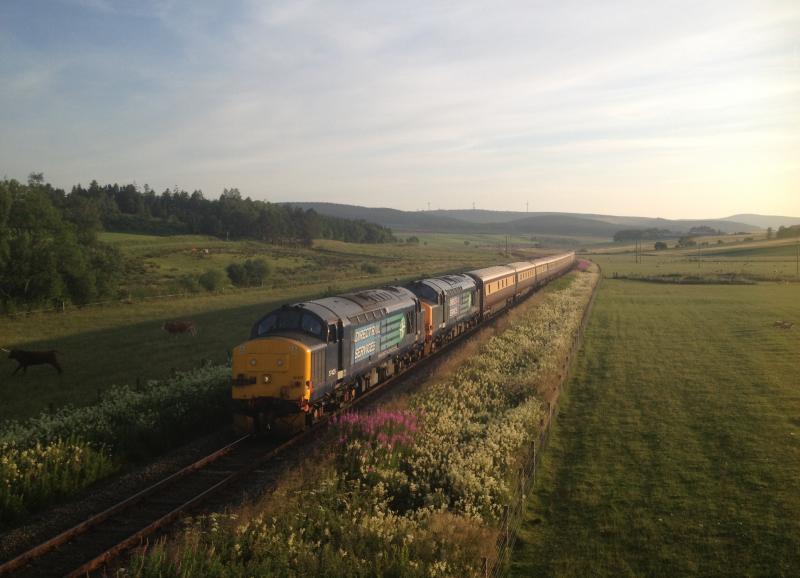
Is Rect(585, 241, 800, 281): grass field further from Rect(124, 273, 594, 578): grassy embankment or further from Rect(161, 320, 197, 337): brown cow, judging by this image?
Rect(124, 273, 594, 578): grassy embankment

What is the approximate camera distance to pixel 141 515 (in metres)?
13.8

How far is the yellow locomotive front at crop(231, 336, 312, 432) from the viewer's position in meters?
18.1

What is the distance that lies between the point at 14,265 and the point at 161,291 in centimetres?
1478

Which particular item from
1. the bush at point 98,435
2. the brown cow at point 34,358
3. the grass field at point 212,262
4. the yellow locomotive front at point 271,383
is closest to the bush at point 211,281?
the grass field at point 212,262

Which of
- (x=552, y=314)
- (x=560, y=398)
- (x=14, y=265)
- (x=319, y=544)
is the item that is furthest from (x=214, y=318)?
(x=319, y=544)

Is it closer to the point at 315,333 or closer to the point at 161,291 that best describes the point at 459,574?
the point at 315,333

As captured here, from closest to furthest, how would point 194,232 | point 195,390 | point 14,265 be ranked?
1. point 195,390
2. point 14,265
3. point 194,232

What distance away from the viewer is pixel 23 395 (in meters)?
25.5

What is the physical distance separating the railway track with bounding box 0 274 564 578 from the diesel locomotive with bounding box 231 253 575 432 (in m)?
1.06

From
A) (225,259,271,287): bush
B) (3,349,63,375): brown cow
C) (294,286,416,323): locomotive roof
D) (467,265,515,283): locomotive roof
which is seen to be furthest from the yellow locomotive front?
(225,259,271,287): bush


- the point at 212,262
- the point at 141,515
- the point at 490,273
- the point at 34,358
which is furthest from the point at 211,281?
the point at 141,515

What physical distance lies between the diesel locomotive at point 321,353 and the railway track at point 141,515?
3.49 feet

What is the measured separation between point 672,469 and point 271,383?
11.8m

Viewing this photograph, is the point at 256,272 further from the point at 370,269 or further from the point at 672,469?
the point at 672,469
